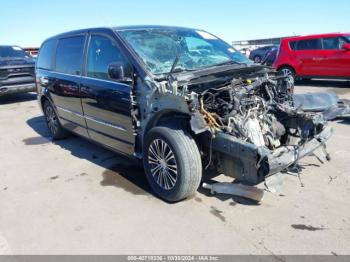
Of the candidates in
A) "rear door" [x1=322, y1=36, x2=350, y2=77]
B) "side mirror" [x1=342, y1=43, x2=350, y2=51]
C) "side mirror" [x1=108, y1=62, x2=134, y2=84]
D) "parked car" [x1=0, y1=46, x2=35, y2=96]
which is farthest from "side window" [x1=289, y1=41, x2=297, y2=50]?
"side mirror" [x1=108, y1=62, x2=134, y2=84]

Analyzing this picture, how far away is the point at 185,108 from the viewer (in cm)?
331

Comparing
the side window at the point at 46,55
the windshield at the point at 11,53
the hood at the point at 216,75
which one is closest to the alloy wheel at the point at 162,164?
the hood at the point at 216,75

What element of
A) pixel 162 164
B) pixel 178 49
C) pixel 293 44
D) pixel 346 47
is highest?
pixel 293 44

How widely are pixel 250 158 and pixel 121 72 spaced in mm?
1679

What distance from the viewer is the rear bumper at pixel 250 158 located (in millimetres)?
3066

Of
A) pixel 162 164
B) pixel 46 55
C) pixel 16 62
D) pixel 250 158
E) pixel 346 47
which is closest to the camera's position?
pixel 250 158

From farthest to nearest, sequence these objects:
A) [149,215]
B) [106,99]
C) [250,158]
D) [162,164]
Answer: [106,99], [162,164], [149,215], [250,158]

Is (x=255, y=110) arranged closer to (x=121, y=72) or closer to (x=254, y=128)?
(x=254, y=128)

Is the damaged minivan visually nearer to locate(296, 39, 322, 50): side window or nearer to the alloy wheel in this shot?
the alloy wheel

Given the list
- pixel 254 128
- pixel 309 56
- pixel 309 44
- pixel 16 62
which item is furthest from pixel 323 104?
pixel 16 62

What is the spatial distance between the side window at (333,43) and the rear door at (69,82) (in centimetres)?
953

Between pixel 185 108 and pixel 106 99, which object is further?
pixel 106 99

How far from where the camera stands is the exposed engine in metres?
3.43

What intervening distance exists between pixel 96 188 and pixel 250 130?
80.0 inches
